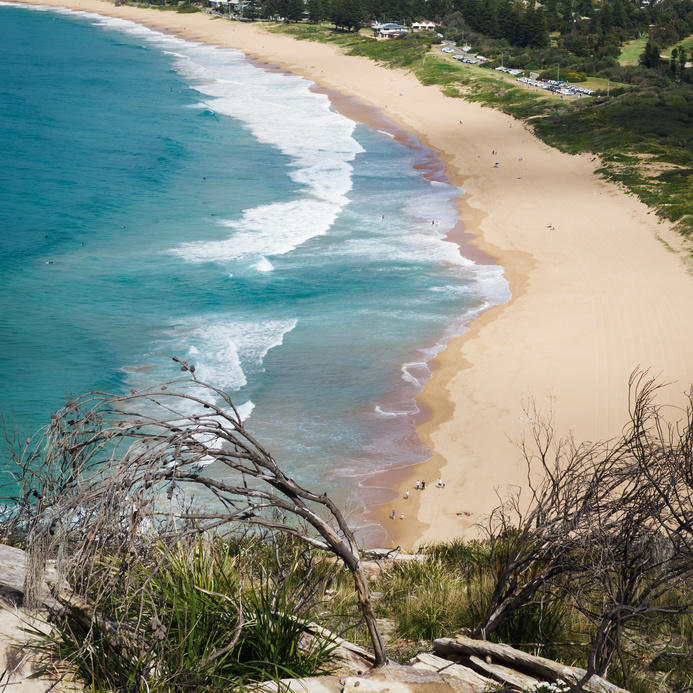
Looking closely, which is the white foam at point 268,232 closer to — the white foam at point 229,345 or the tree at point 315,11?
the white foam at point 229,345

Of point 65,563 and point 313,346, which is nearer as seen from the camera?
point 65,563

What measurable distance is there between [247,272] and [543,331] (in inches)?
482

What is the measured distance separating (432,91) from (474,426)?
57.9 m

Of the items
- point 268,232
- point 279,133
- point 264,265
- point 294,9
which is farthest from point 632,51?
point 264,265

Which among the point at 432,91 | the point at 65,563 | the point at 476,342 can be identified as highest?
the point at 432,91

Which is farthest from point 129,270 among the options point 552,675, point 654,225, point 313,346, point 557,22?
point 557,22

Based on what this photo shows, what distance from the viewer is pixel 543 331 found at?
2439cm

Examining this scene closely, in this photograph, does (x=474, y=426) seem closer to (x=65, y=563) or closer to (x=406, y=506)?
(x=406, y=506)

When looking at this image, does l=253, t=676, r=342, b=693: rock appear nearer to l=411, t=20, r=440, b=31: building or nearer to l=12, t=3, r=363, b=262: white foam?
l=12, t=3, r=363, b=262: white foam

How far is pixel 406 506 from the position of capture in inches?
658

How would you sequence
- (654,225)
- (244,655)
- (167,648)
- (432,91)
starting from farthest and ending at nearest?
(432,91) < (654,225) < (244,655) < (167,648)

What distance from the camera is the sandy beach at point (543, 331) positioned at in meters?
17.8

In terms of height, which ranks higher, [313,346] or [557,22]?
[557,22]

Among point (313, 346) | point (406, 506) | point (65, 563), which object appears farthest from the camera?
point (313, 346)
